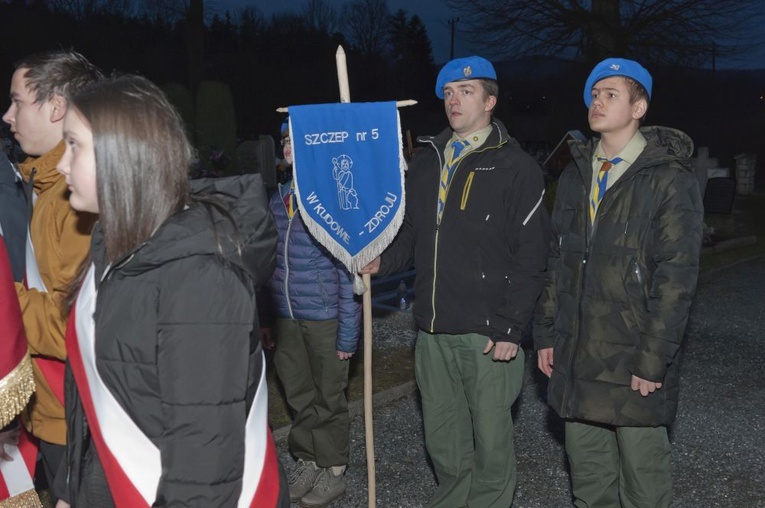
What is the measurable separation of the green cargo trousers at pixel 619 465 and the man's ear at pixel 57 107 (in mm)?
2558

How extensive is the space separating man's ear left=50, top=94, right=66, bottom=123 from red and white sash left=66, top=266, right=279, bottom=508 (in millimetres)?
1002

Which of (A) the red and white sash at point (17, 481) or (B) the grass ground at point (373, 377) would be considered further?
(B) the grass ground at point (373, 377)

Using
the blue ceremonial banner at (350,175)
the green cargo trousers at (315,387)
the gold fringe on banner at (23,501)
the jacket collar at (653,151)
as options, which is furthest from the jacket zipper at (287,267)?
the gold fringe on banner at (23,501)

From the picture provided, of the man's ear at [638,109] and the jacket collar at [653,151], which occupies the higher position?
the man's ear at [638,109]

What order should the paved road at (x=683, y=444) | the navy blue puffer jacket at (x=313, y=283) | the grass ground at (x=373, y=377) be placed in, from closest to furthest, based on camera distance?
the navy blue puffer jacket at (x=313, y=283)
the paved road at (x=683, y=444)
the grass ground at (x=373, y=377)

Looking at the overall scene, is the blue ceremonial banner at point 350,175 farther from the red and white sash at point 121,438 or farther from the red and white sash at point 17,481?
the red and white sash at point 121,438

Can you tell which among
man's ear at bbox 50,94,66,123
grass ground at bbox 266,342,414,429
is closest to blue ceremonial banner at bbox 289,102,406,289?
man's ear at bbox 50,94,66,123

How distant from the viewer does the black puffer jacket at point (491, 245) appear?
12.9 feet

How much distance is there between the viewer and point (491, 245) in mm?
3947

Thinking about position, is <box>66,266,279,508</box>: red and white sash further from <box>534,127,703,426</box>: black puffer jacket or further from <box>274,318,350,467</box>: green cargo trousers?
<box>274,318,350,467</box>: green cargo trousers

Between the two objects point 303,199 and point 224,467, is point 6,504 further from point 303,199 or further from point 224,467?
point 303,199

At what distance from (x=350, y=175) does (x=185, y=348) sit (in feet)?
6.91

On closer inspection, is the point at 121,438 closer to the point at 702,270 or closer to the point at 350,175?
the point at 350,175

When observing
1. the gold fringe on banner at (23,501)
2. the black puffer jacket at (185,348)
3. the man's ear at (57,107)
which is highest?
the man's ear at (57,107)
